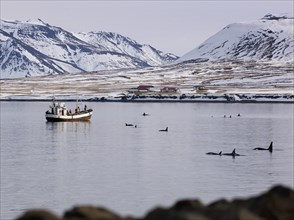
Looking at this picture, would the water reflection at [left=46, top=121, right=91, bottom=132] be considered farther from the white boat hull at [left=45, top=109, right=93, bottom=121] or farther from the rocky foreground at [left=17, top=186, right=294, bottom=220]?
the rocky foreground at [left=17, top=186, right=294, bottom=220]

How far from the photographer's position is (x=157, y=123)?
384 ft

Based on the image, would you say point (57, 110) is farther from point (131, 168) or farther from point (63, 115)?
point (131, 168)

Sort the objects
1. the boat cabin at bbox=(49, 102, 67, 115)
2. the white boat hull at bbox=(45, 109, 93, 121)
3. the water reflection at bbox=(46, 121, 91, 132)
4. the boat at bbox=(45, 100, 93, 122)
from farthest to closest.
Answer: the boat cabin at bbox=(49, 102, 67, 115)
the boat at bbox=(45, 100, 93, 122)
the white boat hull at bbox=(45, 109, 93, 121)
the water reflection at bbox=(46, 121, 91, 132)

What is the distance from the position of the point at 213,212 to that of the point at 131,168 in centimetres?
3589

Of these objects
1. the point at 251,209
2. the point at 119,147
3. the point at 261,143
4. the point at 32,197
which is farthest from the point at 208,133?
the point at 251,209

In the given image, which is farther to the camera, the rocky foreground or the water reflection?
the water reflection

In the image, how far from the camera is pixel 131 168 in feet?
169

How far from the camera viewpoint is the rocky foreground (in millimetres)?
14789

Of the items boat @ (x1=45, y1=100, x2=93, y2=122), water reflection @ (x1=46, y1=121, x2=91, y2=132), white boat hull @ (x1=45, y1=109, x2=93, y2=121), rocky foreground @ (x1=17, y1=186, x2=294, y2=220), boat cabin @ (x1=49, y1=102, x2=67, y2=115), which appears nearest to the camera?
rocky foreground @ (x1=17, y1=186, x2=294, y2=220)

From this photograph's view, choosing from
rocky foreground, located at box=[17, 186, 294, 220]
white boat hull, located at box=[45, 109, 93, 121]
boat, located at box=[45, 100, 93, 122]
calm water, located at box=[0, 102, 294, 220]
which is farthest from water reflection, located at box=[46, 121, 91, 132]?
rocky foreground, located at box=[17, 186, 294, 220]

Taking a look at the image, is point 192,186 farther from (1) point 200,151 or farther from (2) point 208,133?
(2) point 208,133

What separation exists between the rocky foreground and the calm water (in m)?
16.2

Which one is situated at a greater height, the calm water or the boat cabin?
the boat cabin

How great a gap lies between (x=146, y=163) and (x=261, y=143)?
23.6 m
